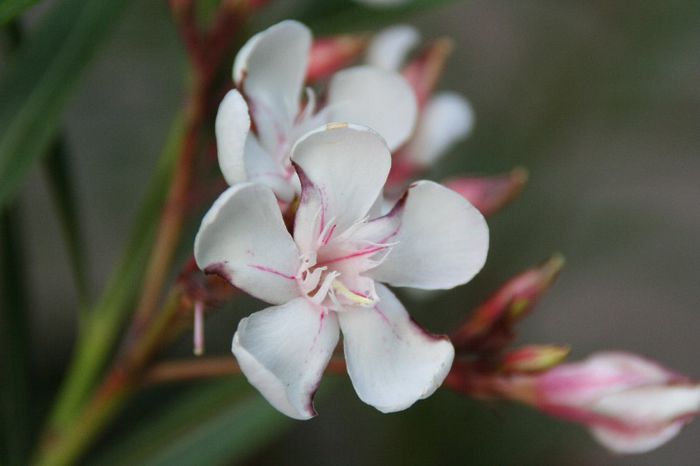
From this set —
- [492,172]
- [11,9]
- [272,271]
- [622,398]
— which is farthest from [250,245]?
[492,172]

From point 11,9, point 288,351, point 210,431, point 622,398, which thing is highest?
point 11,9

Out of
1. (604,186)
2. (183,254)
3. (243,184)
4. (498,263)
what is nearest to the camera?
(243,184)

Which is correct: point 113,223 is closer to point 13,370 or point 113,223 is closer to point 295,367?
point 13,370

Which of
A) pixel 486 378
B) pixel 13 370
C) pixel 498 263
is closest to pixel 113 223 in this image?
pixel 498 263

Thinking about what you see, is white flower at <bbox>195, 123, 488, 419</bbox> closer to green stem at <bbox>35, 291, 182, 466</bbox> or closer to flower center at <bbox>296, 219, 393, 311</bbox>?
flower center at <bbox>296, 219, 393, 311</bbox>

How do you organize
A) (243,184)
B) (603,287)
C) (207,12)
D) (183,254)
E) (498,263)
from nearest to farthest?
1. (243,184)
2. (207,12)
3. (183,254)
4. (498,263)
5. (603,287)

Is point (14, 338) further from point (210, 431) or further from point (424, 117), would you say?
point (424, 117)

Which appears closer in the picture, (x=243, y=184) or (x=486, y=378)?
(x=243, y=184)

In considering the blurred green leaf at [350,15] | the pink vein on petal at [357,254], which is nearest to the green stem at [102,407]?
the pink vein on petal at [357,254]
